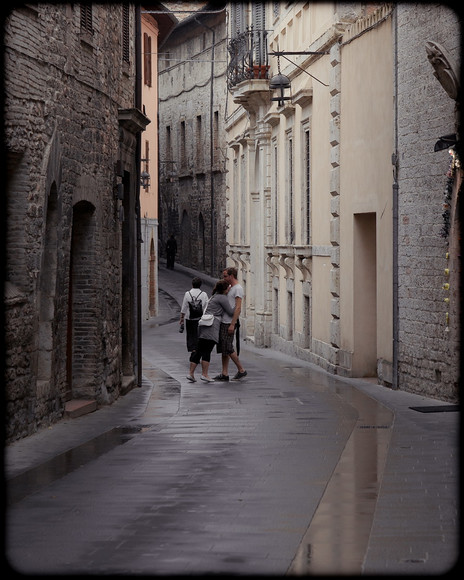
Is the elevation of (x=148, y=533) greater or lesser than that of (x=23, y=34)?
lesser

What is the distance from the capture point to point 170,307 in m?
42.3

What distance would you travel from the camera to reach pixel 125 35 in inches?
728

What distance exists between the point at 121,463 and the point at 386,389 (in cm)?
791

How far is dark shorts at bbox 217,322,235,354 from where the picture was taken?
18.3m

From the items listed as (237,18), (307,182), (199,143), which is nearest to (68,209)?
(307,182)

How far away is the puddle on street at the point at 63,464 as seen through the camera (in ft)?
30.3

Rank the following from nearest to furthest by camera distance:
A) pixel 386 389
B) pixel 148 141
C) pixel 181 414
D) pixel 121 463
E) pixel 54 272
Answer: pixel 121 463
pixel 54 272
pixel 181 414
pixel 386 389
pixel 148 141

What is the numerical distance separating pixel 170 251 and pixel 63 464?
142 feet

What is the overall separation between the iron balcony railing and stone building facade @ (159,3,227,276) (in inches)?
557

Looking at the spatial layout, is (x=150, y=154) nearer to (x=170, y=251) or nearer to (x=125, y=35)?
(x=170, y=251)

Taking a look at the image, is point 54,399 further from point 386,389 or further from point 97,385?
point 386,389

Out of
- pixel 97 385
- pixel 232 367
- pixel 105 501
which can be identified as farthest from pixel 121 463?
pixel 232 367

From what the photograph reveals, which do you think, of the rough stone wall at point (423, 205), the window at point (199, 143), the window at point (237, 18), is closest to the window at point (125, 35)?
the rough stone wall at point (423, 205)

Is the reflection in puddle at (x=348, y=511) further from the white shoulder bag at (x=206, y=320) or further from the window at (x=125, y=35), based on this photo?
the window at (x=125, y=35)
